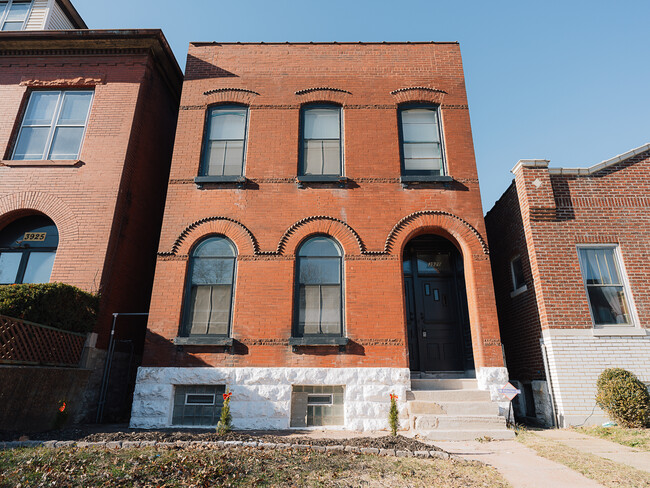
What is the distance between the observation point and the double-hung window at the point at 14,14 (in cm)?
1198

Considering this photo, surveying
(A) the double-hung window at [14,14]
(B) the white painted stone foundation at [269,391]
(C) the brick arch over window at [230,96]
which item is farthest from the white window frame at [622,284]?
(A) the double-hung window at [14,14]

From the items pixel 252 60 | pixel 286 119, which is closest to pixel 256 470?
pixel 286 119

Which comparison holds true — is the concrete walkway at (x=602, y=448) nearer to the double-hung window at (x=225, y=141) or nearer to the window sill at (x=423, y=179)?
the window sill at (x=423, y=179)

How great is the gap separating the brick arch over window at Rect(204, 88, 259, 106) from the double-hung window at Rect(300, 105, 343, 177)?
4.60 ft

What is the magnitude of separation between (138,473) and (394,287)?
572 centimetres

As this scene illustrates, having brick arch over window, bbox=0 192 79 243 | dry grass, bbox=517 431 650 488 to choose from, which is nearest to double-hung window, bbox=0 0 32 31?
brick arch over window, bbox=0 192 79 243

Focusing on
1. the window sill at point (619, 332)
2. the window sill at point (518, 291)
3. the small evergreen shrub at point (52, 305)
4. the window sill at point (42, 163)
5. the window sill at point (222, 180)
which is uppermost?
the window sill at point (42, 163)

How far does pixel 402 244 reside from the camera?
9.06 meters

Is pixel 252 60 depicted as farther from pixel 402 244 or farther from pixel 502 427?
pixel 502 427

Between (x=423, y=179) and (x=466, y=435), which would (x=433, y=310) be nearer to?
(x=423, y=179)

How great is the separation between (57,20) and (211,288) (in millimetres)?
10040

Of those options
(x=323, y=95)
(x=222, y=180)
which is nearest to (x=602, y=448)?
(x=222, y=180)

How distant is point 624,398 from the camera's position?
7238 millimetres

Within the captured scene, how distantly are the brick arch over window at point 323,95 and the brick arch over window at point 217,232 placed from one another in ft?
12.1
